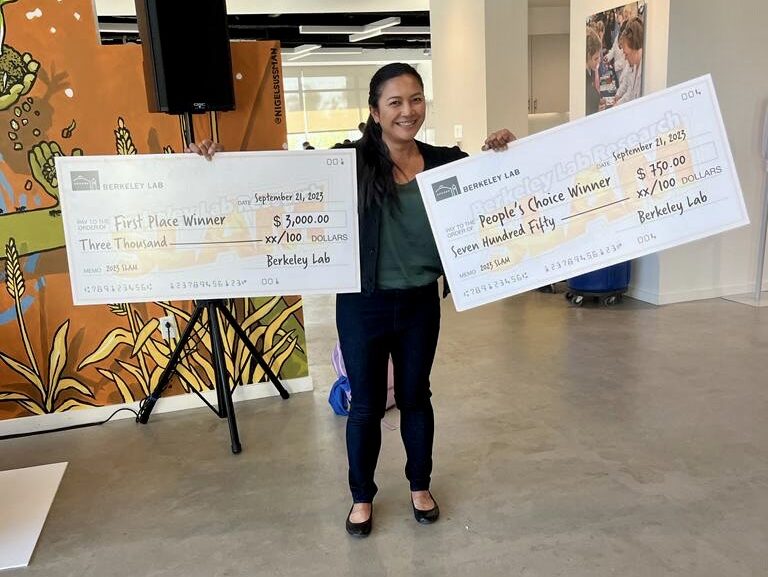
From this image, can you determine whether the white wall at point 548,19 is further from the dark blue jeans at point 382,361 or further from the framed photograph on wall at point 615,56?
the dark blue jeans at point 382,361

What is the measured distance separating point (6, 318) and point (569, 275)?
2.54m

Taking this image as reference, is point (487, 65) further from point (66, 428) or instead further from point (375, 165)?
point (66, 428)

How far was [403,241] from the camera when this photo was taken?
1990 mm

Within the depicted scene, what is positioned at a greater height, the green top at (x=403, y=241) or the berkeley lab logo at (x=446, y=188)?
the berkeley lab logo at (x=446, y=188)

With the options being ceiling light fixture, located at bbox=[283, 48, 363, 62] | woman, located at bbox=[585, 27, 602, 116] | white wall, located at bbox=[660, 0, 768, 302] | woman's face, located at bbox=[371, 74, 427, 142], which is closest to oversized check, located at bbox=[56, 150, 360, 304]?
woman's face, located at bbox=[371, 74, 427, 142]

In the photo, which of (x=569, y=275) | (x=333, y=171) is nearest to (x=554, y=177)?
(x=569, y=275)

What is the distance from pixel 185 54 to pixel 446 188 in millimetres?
1434

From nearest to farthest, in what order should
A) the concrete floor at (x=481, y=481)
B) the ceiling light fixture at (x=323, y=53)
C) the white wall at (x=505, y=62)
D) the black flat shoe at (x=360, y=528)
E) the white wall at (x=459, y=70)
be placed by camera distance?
the concrete floor at (x=481, y=481) → the black flat shoe at (x=360, y=528) → the white wall at (x=505, y=62) → the white wall at (x=459, y=70) → the ceiling light fixture at (x=323, y=53)

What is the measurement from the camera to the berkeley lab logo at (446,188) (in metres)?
1.94

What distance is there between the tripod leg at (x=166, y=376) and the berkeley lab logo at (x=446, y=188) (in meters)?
1.52

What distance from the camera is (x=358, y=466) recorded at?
2166mm

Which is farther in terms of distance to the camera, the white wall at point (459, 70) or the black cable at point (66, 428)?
the white wall at point (459, 70)

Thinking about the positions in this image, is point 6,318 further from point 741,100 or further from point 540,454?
point 741,100
